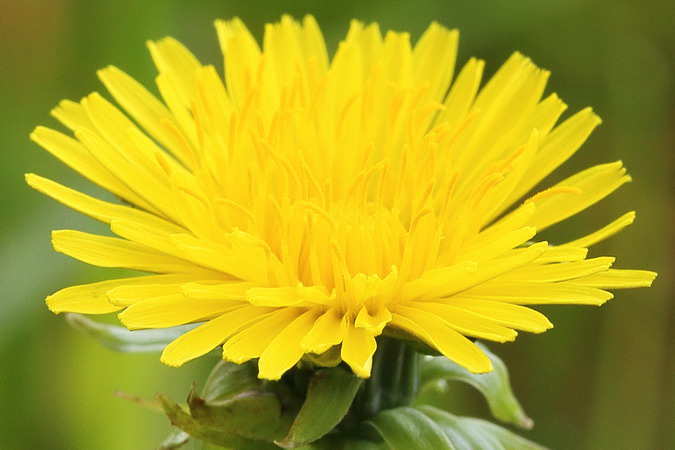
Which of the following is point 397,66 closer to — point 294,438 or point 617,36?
point 294,438

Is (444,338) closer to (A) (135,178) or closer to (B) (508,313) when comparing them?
(B) (508,313)

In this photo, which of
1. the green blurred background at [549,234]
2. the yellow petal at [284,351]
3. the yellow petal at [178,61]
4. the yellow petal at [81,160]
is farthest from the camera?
the green blurred background at [549,234]

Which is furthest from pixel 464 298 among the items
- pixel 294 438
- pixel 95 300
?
pixel 95 300

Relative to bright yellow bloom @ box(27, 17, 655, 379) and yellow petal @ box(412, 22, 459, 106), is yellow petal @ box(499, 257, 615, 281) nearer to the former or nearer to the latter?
bright yellow bloom @ box(27, 17, 655, 379)

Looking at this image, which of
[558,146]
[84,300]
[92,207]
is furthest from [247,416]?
[558,146]

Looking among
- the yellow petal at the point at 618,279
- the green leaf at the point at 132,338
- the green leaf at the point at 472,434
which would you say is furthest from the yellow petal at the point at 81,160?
the yellow petal at the point at 618,279

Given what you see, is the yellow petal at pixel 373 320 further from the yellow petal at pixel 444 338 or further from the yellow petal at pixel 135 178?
the yellow petal at pixel 135 178
